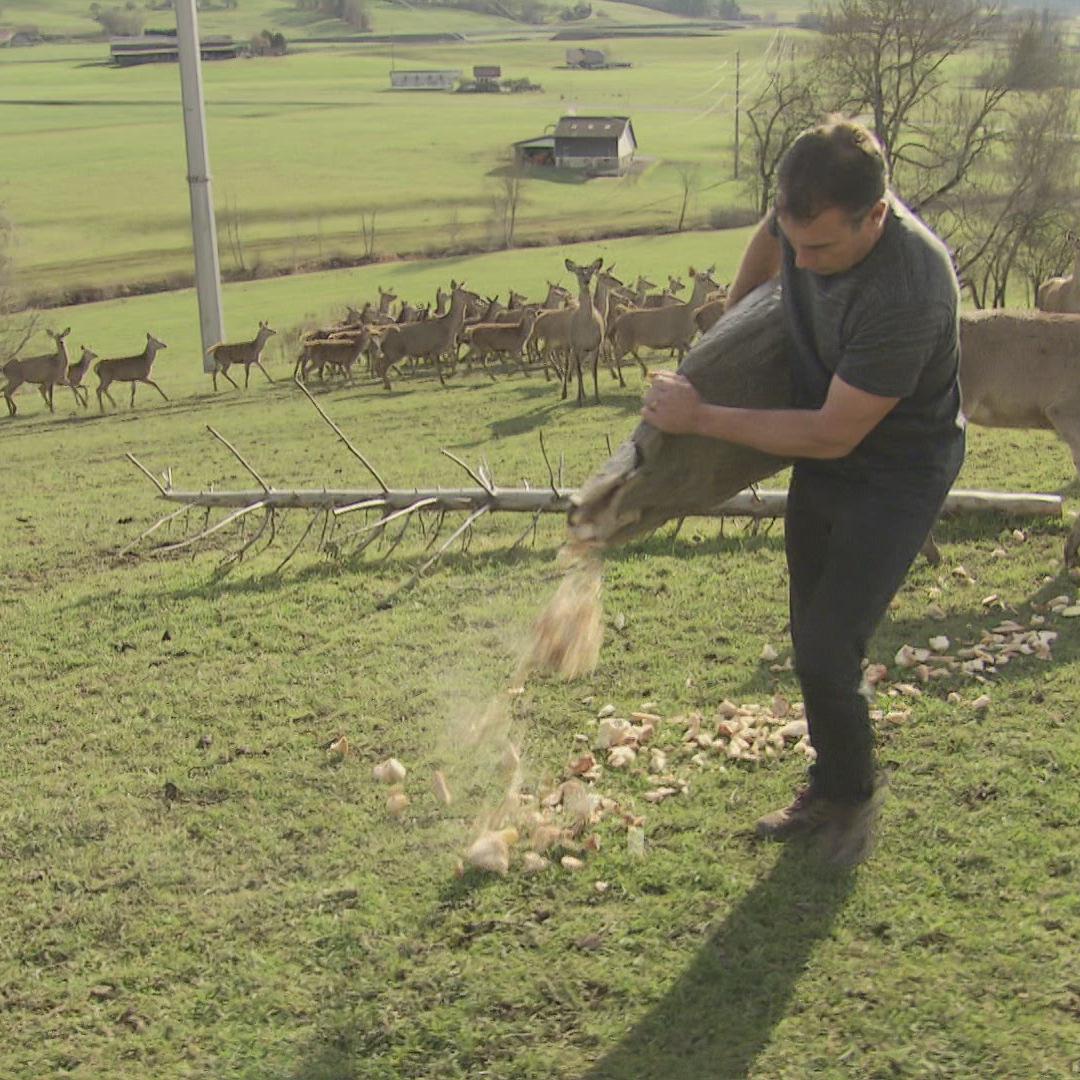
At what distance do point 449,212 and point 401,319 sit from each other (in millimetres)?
36403

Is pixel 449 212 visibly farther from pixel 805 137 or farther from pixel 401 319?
pixel 805 137

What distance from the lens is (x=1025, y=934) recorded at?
428cm

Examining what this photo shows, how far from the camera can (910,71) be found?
39.4m

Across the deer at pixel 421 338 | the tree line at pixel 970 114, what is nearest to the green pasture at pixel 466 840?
the deer at pixel 421 338

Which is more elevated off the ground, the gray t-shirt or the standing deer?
Answer: the gray t-shirt

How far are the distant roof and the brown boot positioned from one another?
7797cm

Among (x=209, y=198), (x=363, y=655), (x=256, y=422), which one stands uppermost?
(x=209, y=198)

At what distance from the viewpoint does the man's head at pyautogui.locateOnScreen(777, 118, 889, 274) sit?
11.9 feet

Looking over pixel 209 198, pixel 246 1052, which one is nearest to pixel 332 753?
pixel 246 1052

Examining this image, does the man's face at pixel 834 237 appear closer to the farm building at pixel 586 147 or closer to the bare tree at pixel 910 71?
the bare tree at pixel 910 71

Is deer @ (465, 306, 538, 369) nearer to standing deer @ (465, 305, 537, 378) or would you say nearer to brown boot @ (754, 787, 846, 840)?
standing deer @ (465, 305, 537, 378)

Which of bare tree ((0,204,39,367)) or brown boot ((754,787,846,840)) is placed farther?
bare tree ((0,204,39,367))

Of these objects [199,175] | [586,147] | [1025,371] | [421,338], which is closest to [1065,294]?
[1025,371]

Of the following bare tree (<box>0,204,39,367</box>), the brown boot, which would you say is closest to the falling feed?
the brown boot
